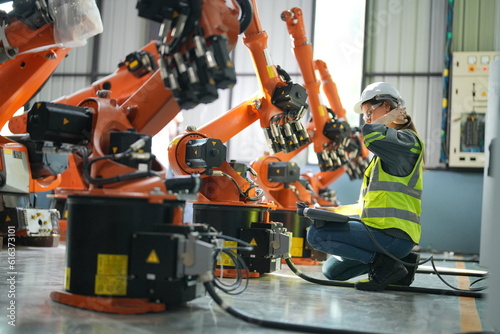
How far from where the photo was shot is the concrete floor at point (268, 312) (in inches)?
95.6

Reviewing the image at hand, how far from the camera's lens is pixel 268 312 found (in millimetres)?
2887

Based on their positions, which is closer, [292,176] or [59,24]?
[59,24]

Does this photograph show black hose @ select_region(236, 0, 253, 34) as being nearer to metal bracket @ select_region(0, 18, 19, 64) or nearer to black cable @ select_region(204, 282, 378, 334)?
black cable @ select_region(204, 282, 378, 334)

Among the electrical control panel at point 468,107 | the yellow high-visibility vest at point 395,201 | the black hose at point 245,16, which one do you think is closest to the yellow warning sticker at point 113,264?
the black hose at point 245,16

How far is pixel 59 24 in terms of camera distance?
4516 mm

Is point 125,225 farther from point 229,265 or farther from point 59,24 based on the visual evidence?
point 59,24

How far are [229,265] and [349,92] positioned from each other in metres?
7.45

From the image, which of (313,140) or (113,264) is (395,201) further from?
(313,140)

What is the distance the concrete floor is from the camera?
2.43 m

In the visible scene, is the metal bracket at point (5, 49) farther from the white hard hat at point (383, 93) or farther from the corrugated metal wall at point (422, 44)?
the corrugated metal wall at point (422, 44)

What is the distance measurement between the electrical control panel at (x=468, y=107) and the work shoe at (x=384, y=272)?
7199 millimetres

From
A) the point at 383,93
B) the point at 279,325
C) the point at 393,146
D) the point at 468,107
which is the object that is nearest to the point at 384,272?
the point at 393,146

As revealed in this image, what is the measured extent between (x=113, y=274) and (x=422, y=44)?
9.60 metres

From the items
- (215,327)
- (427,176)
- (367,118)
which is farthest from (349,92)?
(215,327)
